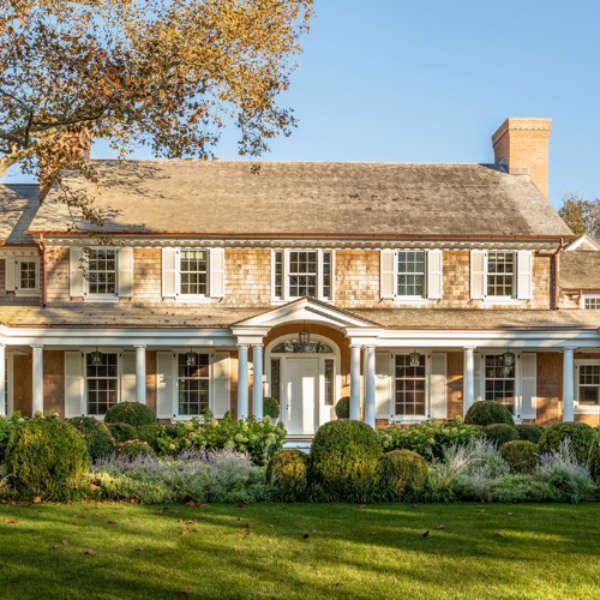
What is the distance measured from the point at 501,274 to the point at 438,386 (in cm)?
383

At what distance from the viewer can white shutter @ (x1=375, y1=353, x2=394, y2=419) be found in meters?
20.5

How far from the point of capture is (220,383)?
20375 millimetres

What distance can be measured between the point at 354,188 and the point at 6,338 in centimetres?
1143

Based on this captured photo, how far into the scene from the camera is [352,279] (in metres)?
20.7

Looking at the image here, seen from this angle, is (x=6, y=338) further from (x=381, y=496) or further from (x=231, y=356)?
(x=381, y=496)

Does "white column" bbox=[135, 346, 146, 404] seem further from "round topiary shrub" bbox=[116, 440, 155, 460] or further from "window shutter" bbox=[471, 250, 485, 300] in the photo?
"window shutter" bbox=[471, 250, 485, 300]

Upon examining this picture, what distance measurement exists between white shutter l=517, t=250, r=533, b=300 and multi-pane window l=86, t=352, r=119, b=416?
39.7 ft

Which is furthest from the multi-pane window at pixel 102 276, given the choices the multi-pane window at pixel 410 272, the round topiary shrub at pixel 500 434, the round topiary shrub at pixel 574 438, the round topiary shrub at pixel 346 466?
the round topiary shrub at pixel 574 438

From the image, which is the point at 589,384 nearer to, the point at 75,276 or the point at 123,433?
the point at 123,433

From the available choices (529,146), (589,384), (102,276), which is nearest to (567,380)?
(589,384)

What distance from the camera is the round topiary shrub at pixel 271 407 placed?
19.2 metres

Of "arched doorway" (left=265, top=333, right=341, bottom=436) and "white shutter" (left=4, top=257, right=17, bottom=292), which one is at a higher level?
"white shutter" (left=4, top=257, right=17, bottom=292)

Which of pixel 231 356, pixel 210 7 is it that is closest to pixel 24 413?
pixel 231 356

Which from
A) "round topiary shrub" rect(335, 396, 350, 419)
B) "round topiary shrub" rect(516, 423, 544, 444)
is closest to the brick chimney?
"round topiary shrub" rect(335, 396, 350, 419)
